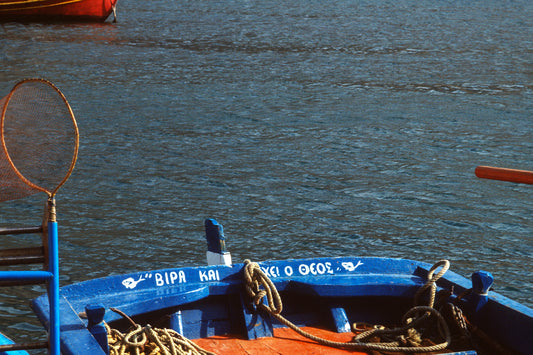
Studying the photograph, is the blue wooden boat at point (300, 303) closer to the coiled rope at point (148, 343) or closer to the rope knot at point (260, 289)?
the rope knot at point (260, 289)

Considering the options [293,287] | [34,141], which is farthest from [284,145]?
[34,141]

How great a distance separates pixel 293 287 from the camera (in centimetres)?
568

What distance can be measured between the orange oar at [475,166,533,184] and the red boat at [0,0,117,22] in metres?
26.4

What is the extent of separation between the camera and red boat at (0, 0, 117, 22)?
28.7m

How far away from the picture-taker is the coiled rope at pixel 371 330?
5273mm

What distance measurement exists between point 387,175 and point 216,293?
7701 millimetres

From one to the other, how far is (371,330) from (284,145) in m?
9.04

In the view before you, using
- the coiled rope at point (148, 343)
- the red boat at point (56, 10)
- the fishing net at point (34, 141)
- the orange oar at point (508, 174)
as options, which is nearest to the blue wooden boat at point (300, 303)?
the coiled rope at point (148, 343)

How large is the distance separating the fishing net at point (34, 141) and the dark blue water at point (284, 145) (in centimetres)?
416

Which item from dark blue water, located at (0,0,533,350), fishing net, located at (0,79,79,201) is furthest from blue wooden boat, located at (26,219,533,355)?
dark blue water, located at (0,0,533,350)

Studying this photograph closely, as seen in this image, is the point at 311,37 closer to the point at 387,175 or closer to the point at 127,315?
the point at 387,175

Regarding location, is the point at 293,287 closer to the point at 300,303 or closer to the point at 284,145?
the point at 300,303

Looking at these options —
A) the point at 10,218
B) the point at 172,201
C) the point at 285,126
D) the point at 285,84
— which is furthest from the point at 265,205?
the point at 285,84

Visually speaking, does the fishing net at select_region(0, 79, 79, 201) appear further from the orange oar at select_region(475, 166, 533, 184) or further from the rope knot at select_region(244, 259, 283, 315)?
the orange oar at select_region(475, 166, 533, 184)
